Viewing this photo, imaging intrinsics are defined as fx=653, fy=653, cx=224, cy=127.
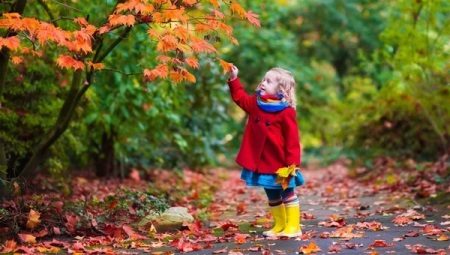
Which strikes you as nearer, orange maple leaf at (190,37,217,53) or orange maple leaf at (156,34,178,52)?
orange maple leaf at (156,34,178,52)

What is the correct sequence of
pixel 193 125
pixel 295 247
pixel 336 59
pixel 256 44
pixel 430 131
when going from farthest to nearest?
pixel 336 59 → pixel 256 44 → pixel 193 125 → pixel 430 131 → pixel 295 247

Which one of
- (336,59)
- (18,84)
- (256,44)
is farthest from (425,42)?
(336,59)

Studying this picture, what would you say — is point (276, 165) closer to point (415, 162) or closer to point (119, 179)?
point (119, 179)

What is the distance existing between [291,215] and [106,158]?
21.0 feet

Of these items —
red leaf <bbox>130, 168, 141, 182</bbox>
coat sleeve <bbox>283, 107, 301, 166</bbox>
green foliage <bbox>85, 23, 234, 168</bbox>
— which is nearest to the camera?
coat sleeve <bbox>283, 107, 301, 166</bbox>

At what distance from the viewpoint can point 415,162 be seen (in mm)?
12438

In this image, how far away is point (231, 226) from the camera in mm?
6629

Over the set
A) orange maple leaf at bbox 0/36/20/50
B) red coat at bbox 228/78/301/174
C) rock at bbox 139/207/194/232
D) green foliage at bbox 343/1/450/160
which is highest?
green foliage at bbox 343/1/450/160

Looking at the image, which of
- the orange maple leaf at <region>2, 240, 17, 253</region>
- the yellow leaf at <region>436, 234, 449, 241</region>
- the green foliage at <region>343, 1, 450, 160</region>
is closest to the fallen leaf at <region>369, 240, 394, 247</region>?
the yellow leaf at <region>436, 234, 449, 241</region>

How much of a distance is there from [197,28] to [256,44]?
1330 cm

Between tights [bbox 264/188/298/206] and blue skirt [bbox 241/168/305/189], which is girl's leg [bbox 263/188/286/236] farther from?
blue skirt [bbox 241/168/305/189]

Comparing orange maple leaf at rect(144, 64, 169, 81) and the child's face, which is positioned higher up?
the child's face

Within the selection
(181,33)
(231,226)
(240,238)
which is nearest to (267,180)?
(240,238)

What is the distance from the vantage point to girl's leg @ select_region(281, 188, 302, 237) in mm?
5889
